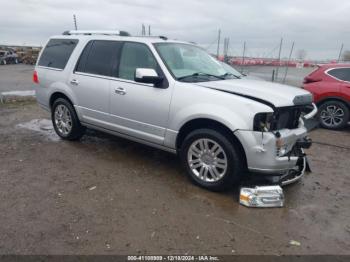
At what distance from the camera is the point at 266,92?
385cm

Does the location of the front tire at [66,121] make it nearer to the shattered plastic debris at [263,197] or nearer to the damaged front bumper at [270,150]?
the damaged front bumper at [270,150]

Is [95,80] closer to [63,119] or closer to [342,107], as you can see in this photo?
[63,119]

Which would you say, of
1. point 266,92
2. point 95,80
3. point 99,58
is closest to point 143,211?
point 266,92

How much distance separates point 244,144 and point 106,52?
107 inches

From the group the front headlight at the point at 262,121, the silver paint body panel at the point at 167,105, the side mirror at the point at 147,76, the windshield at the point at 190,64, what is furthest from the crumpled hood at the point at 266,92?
the side mirror at the point at 147,76

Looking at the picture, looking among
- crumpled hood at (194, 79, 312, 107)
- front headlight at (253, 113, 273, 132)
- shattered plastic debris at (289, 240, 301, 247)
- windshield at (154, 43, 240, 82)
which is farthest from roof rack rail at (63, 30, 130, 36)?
shattered plastic debris at (289, 240, 301, 247)

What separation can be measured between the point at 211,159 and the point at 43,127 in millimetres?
4544

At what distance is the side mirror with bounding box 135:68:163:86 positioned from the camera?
4.04 m

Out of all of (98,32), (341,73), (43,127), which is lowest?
(43,127)

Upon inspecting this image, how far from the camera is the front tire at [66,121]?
558 centimetres

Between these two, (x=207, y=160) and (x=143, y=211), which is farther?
(x=207, y=160)

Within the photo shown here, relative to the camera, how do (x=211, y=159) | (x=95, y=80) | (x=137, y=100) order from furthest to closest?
(x=95, y=80), (x=137, y=100), (x=211, y=159)

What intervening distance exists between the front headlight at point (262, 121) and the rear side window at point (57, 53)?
3555 millimetres

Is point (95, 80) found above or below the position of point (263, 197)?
above
